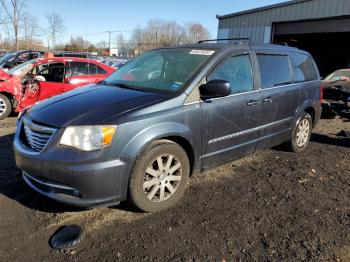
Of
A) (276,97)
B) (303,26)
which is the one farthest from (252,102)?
(303,26)

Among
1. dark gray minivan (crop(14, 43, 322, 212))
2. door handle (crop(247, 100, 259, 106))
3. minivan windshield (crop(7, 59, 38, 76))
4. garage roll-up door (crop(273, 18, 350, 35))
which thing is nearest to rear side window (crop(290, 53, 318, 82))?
dark gray minivan (crop(14, 43, 322, 212))

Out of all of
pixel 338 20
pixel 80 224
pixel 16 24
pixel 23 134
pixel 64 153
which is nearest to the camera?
pixel 64 153

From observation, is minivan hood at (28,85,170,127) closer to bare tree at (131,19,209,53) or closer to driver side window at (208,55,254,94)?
driver side window at (208,55,254,94)

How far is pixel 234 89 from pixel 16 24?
1059 inches

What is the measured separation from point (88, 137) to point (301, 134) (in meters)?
4.10

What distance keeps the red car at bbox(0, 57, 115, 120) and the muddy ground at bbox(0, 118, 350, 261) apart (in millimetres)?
3723

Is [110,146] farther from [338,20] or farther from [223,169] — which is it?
[338,20]

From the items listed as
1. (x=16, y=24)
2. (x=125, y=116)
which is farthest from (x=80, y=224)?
(x=16, y=24)

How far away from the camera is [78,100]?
12.7ft

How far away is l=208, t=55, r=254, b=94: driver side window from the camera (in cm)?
425

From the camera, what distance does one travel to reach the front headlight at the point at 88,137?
3.22 meters

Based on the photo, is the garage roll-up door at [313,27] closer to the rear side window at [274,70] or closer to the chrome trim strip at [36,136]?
the rear side window at [274,70]

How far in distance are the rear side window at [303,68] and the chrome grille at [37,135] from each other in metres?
3.93

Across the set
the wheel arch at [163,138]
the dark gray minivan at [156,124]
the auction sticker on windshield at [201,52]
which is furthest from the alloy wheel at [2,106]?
the wheel arch at [163,138]
